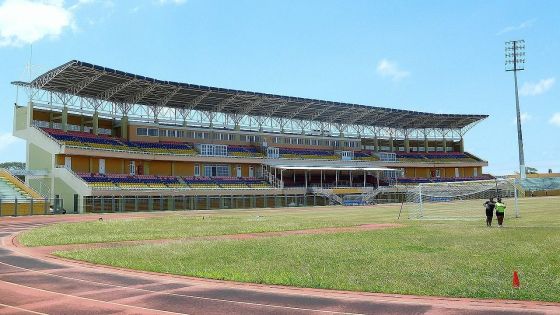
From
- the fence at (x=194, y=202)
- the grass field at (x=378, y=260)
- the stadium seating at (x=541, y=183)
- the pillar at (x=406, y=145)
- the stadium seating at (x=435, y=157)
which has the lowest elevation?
the grass field at (x=378, y=260)

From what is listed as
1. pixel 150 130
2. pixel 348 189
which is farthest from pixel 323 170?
pixel 150 130

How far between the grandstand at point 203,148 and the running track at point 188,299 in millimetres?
47560

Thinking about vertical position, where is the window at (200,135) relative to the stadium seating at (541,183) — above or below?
above

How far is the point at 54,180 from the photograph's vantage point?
206 ft

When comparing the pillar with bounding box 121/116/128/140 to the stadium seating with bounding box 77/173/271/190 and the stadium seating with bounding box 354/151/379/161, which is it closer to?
the stadium seating with bounding box 77/173/271/190

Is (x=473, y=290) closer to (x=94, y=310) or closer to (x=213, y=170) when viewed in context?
(x=94, y=310)

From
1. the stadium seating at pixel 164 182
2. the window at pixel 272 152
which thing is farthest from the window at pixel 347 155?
the stadium seating at pixel 164 182

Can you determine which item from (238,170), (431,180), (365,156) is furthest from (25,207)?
(431,180)

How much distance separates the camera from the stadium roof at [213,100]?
209 feet

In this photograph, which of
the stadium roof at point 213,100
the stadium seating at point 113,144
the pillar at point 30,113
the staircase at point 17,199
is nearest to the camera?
the staircase at point 17,199

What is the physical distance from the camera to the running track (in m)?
10.5

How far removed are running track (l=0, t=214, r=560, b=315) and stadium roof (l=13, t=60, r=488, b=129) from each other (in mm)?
50080

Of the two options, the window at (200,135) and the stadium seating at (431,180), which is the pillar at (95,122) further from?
the stadium seating at (431,180)

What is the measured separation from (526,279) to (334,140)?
8905cm
